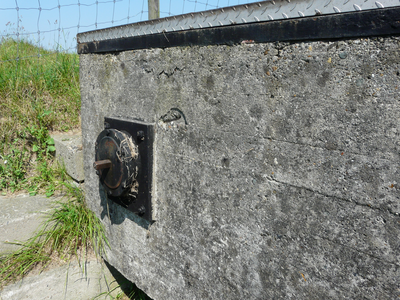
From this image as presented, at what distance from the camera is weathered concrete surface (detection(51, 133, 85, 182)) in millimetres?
2852

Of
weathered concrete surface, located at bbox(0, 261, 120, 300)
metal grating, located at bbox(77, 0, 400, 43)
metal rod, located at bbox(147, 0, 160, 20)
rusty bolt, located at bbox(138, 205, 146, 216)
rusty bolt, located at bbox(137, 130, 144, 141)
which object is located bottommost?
weathered concrete surface, located at bbox(0, 261, 120, 300)

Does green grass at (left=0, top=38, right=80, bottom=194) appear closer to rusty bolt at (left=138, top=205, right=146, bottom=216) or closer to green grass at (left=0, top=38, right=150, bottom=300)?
green grass at (left=0, top=38, right=150, bottom=300)

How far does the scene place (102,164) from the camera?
74.4 inches

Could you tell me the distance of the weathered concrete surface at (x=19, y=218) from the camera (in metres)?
2.38

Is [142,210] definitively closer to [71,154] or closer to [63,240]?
[63,240]

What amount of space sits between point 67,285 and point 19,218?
0.70 m

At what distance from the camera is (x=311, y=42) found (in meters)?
1.15

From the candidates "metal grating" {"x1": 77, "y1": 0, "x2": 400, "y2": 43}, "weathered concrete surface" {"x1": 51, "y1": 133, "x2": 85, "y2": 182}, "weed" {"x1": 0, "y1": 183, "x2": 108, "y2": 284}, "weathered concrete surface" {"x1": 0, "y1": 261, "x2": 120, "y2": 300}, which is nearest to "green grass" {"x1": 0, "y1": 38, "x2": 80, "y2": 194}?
"weathered concrete surface" {"x1": 51, "y1": 133, "x2": 85, "y2": 182}

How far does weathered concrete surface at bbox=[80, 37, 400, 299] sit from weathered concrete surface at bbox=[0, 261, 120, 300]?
32.1 inches

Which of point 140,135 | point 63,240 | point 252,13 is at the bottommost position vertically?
point 63,240

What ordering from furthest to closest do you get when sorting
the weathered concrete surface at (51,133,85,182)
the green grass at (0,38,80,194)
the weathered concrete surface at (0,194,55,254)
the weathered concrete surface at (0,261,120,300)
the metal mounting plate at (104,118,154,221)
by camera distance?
the green grass at (0,38,80,194) → the weathered concrete surface at (51,133,85,182) → the weathered concrete surface at (0,194,55,254) → the weathered concrete surface at (0,261,120,300) → the metal mounting plate at (104,118,154,221)

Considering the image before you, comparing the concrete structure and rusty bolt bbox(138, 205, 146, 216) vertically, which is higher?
the concrete structure

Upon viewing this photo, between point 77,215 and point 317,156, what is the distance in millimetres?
2173

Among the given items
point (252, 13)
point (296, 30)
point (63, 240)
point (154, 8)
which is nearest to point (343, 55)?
point (296, 30)
